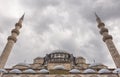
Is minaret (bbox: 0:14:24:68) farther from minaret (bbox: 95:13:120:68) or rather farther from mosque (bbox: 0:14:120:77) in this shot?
minaret (bbox: 95:13:120:68)

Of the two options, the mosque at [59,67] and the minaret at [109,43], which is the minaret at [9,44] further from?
the minaret at [109,43]

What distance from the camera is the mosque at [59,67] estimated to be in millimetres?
13297

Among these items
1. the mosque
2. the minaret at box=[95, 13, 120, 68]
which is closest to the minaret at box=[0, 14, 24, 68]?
the mosque

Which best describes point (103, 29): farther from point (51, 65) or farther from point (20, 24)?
point (20, 24)

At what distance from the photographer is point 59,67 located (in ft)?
47.0

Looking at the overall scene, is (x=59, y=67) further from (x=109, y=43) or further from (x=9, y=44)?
(x=109, y=43)

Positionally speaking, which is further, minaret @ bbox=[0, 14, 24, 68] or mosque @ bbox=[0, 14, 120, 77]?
minaret @ bbox=[0, 14, 24, 68]

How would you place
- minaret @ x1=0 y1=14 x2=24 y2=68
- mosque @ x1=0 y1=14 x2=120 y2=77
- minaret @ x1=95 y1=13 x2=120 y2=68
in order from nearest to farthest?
mosque @ x1=0 y1=14 x2=120 y2=77 → minaret @ x1=0 y1=14 x2=24 y2=68 → minaret @ x1=95 y1=13 x2=120 y2=68

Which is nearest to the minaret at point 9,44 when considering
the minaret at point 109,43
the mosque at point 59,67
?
Answer: the mosque at point 59,67

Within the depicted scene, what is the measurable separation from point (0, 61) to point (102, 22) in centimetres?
1475

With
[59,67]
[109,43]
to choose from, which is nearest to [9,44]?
[59,67]

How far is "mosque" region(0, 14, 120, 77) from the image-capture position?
13.3 metres

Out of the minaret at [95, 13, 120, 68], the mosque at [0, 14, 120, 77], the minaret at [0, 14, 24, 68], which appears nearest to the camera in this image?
the mosque at [0, 14, 120, 77]

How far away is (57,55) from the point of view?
2267 cm
